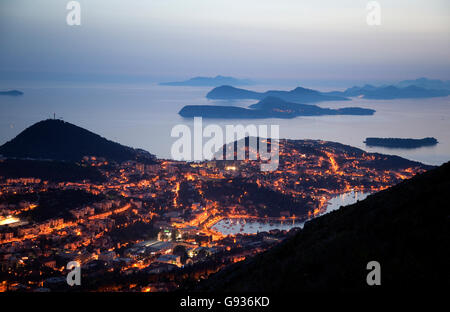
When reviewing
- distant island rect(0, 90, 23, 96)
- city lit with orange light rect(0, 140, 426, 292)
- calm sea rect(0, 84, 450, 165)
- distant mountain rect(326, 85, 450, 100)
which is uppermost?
distant mountain rect(326, 85, 450, 100)

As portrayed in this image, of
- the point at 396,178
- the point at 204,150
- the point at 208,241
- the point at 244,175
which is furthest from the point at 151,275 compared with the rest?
the point at 204,150

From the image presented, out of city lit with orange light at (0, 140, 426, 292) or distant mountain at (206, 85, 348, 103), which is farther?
distant mountain at (206, 85, 348, 103)

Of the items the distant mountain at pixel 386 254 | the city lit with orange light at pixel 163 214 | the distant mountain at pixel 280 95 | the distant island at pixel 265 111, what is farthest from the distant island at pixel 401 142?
the distant mountain at pixel 280 95

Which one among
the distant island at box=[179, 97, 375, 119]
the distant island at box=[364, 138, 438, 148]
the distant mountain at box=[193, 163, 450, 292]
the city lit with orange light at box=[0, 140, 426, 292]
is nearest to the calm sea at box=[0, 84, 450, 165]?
the distant island at box=[364, 138, 438, 148]

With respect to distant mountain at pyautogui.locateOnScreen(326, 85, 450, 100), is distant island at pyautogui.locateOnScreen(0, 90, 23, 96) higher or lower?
lower

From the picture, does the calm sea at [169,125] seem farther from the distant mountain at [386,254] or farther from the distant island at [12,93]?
the distant mountain at [386,254]

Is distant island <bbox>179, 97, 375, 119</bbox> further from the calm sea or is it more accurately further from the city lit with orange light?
the city lit with orange light
